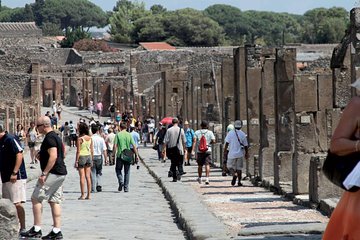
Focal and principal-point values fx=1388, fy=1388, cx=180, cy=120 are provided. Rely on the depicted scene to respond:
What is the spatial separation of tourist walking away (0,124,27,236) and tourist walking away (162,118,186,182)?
398 inches

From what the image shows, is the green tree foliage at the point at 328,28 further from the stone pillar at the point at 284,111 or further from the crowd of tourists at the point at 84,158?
the stone pillar at the point at 284,111

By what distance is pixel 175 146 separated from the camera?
25.8m

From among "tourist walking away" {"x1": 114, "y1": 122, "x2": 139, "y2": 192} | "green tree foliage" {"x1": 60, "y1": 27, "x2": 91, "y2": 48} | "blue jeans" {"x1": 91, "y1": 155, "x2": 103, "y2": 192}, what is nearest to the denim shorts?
"tourist walking away" {"x1": 114, "y1": 122, "x2": 139, "y2": 192}

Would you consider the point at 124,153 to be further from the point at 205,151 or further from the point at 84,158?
the point at 205,151

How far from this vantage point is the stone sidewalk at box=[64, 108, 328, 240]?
519 inches

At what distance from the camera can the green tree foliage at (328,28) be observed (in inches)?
5519

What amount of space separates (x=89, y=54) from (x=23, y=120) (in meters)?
55.4

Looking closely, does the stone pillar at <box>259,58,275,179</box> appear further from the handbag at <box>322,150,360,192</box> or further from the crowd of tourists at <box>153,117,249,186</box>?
the handbag at <box>322,150,360,192</box>

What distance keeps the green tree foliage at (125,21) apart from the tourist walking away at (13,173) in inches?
5300

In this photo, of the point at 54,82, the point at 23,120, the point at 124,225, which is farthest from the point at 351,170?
the point at 54,82

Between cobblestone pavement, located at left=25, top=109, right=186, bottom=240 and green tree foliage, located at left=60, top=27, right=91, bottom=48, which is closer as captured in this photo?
cobblestone pavement, located at left=25, top=109, right=186, bottom=240

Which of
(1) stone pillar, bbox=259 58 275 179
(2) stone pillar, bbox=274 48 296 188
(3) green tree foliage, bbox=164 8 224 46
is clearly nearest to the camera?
(2) stone pillar, bbox=274 48 296 188

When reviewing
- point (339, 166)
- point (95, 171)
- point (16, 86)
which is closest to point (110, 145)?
point (95, 171)

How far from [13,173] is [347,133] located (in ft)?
24.8
